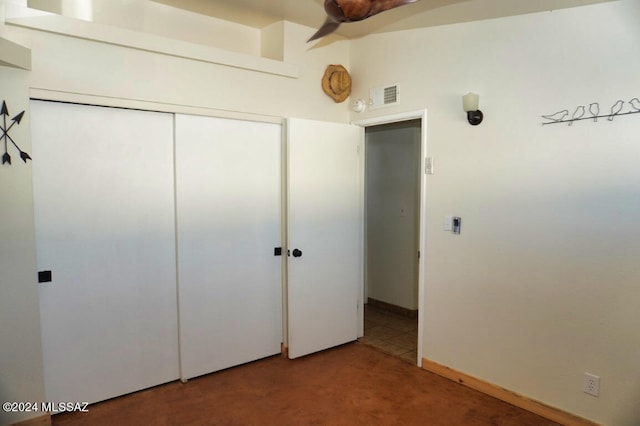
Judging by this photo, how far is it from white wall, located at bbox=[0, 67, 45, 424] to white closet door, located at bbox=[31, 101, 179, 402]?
100 millimetres

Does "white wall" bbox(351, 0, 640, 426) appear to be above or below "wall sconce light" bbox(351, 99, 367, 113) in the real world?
below

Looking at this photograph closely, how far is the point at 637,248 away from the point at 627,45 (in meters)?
1.13

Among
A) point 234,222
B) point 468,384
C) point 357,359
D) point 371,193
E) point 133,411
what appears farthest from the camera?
point 371,193

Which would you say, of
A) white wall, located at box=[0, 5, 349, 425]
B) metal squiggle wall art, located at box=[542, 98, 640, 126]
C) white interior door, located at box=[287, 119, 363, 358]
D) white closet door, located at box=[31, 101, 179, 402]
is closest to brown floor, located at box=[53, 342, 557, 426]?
white closet door, located at box=[31, 101, 179, 402]

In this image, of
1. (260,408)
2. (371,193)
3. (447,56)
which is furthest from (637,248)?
(371,193)

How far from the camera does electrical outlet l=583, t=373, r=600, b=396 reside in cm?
228

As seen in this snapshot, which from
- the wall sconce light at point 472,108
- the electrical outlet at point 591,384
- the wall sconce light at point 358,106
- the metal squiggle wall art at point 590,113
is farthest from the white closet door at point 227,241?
the electrical outlet at point 591,384

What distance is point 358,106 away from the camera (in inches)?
143

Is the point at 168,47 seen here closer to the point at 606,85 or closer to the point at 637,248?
the point at 606,85

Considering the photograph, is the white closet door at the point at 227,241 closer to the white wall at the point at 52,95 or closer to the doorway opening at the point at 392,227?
the white wall at the point at 52,95

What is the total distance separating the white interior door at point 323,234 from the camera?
3.25m

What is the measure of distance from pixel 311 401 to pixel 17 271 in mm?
1992

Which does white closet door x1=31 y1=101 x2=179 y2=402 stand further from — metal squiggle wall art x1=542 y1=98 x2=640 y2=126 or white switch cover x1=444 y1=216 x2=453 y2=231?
metal squiggle wall art x1=542 y1=98 x2=640 y2=126

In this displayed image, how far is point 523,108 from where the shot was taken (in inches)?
100
